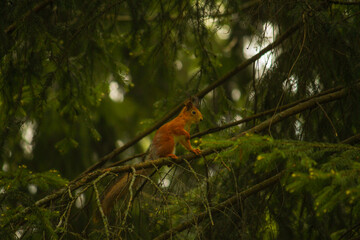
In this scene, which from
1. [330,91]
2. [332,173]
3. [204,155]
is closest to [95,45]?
[204,155]

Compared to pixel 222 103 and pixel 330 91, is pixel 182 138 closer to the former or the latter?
pixel 222 103

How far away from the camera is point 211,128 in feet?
10.8

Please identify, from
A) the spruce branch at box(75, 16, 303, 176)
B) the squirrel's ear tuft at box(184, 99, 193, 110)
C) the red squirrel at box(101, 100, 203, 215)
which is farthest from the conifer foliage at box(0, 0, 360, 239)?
the squirrel's ear tuft at box(184, 99, 193, 110)

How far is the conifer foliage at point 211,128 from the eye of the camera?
2.23m

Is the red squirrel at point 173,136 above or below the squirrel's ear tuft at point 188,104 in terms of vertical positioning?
below

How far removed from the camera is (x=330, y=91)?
9.83 feet

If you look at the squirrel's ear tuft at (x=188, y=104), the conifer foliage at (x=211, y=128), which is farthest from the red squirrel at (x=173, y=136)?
the conifer foliage at (x=211, y=128)

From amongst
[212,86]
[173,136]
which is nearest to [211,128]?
[173,136]

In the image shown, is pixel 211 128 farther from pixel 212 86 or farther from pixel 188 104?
pixel 212 86

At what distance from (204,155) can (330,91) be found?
97cm

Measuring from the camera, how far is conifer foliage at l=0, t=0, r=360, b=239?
223 centimetres

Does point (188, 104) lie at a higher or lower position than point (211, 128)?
higher

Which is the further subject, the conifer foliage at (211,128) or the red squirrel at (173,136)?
the red squirrel at (173,136)

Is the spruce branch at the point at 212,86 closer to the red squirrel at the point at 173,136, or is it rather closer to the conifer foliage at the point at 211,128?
the conifer foliage at the point at 211,128
